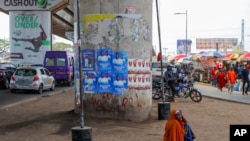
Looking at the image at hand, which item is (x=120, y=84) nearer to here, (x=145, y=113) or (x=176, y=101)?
(x=145, y=113)

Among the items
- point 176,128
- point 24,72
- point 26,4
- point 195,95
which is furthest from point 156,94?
point 26,4

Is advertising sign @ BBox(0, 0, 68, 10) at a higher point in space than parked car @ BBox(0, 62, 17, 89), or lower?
higher

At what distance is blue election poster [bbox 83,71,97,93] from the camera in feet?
45.8

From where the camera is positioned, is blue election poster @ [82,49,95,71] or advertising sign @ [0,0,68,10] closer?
blue election poster @ [82,49,95,71]

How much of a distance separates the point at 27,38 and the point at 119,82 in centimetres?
2839

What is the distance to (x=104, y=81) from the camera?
13.9 meters

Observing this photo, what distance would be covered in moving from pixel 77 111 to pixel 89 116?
0.48 meters

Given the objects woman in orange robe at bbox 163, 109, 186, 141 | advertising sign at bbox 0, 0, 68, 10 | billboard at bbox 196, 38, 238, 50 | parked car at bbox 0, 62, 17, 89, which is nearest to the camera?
woman in orange robe at bbox 163, 109, 186, 141

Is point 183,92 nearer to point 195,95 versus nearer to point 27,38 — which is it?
point 195,95

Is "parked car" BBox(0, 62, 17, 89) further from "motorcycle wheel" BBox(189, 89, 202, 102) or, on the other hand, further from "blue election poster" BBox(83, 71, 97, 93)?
"blue election poster" BBox(83, 71, 97, 93)

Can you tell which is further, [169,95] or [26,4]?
[26,4]

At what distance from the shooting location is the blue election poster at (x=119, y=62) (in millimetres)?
13859

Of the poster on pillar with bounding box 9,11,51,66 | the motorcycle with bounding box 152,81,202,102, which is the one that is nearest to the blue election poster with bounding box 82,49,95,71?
the motorcycle with bounding box 152,81,202,102

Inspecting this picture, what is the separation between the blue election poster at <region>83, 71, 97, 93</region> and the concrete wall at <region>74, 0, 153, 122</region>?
Answer: 0.52 ft
